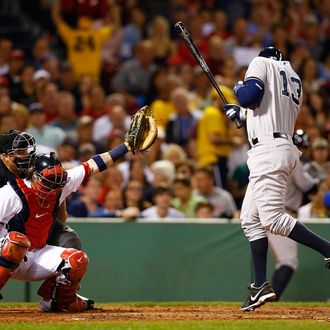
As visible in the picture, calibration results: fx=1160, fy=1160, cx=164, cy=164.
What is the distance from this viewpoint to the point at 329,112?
16438 millimetres

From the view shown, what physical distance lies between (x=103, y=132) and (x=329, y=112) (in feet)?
11.1

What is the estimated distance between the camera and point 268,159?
868cm

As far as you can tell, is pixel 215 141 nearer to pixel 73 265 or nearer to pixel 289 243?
pixel 289 243

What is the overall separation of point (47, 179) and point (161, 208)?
4458mm

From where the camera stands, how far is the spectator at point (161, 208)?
12.7m

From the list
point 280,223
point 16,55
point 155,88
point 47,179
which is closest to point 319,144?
point 155,88

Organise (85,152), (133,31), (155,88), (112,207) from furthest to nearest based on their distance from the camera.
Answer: (133,31)
(155,88)
(85,152)
(112,207)

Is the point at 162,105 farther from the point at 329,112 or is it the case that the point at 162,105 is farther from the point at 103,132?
the point at 329,112

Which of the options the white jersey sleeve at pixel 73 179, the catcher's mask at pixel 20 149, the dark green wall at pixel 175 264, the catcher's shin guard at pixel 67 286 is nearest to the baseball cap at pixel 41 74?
the dark green wall at pixel 175 264

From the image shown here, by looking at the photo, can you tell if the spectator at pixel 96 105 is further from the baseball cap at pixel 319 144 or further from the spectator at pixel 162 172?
the baseball cap at pixel 319 144

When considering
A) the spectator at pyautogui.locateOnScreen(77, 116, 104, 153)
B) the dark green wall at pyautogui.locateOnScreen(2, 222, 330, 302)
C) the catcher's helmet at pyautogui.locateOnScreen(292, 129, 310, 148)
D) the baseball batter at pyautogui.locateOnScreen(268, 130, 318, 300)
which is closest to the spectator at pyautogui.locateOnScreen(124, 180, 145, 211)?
the dark green wall at pyautogui.locateOnScreen(2, 222, 330, 302)

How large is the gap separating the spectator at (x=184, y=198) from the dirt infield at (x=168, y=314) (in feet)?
12.2

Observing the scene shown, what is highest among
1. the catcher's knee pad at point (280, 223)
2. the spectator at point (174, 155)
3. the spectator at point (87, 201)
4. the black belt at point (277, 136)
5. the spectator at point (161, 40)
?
the spectator at point (161, 40)

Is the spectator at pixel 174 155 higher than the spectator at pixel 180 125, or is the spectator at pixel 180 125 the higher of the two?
the spectator at pixel 180 125
